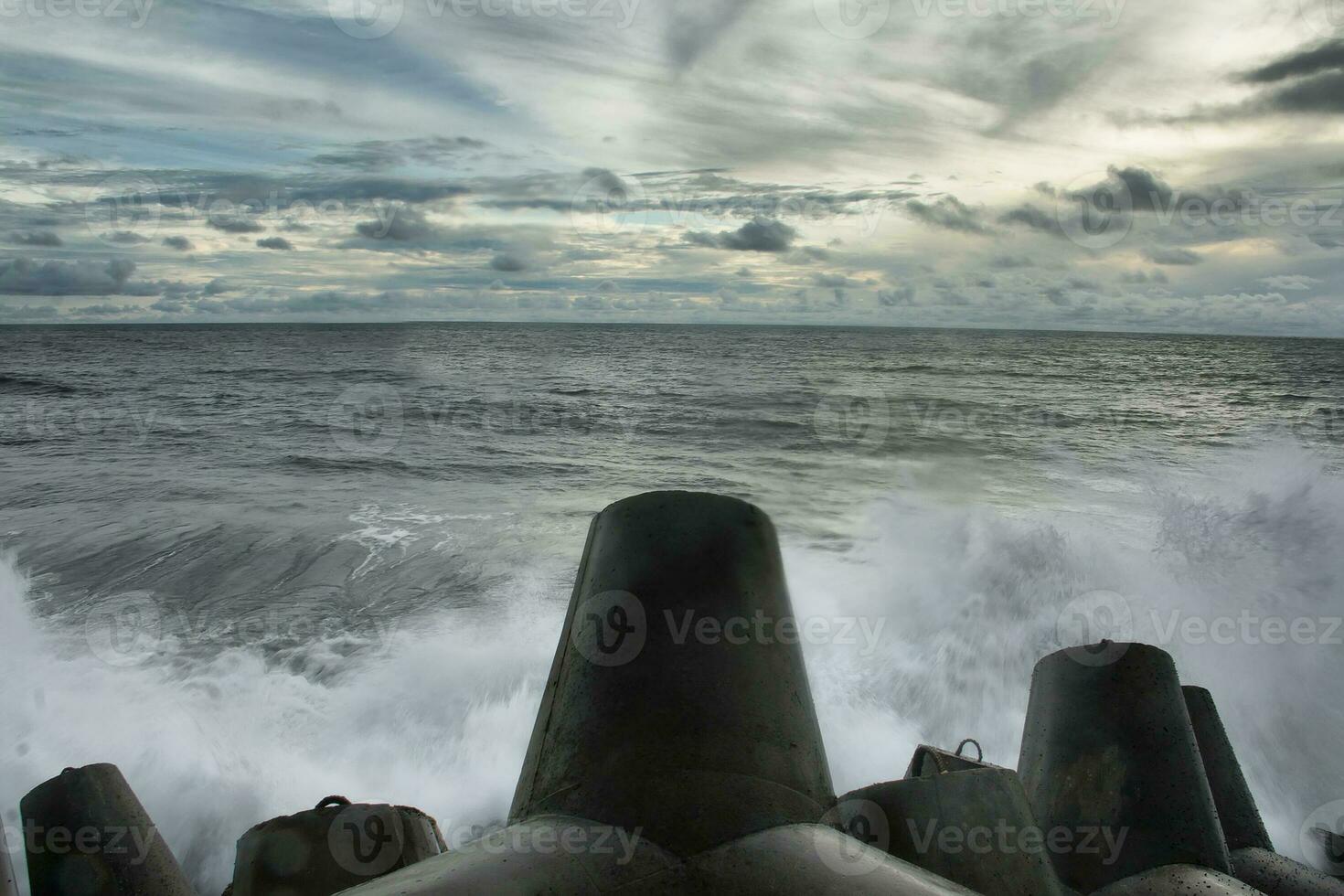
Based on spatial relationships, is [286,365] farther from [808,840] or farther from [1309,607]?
[808,840]

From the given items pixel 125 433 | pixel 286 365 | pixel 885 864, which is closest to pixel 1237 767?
pixel 885 864

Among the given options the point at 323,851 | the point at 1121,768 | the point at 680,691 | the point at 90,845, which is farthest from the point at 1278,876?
the point at 90,845

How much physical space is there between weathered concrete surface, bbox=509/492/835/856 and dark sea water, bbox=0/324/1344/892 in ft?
12.0

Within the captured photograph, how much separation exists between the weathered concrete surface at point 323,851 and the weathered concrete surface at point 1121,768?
9.05 feet

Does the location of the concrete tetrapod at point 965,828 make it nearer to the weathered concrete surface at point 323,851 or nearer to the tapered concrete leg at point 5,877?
the weathered concrete surface at point 323,851

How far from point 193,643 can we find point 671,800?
7.71 metres

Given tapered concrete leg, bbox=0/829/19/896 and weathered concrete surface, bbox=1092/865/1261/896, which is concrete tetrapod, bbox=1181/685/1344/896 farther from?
tapered concrete leg, bbox=0/829/19/896

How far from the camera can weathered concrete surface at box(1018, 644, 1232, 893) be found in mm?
3783

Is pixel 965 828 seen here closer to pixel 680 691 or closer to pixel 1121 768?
pixel 1121 768

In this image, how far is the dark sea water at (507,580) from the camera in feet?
22.7

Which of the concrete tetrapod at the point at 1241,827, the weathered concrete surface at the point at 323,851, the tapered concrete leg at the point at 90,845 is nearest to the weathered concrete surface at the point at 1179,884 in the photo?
the concrete tetrapod at the point at 1241,827

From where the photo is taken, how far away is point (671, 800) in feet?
8.56

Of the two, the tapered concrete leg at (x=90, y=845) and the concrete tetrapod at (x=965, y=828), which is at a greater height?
the concrete tetrapod at (x=965, y=828)

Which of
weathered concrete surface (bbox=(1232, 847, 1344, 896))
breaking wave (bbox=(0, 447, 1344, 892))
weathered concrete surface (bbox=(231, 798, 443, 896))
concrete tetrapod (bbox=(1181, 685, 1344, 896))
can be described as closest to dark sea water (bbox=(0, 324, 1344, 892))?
breaking wave (bbox=(0, 447, 1344, 892))
